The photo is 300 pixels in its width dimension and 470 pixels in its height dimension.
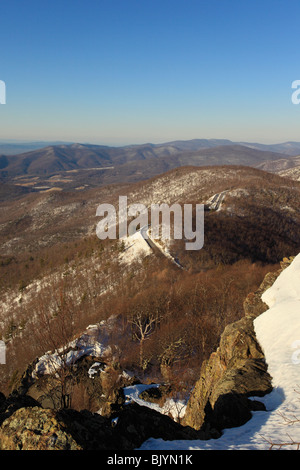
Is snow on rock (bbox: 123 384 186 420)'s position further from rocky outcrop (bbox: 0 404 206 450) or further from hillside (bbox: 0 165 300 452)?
rocky outcrop (bbox: 0 404 206 450)

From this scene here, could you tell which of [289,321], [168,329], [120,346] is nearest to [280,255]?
[168,329]

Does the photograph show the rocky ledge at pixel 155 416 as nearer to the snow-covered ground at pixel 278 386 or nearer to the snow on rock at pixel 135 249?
the snow-covered ground at pixel 278 386

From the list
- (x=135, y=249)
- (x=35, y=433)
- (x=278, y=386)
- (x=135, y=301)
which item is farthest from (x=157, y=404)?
(x=135, y=249)

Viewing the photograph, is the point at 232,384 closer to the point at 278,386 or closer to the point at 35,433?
the point at 278,386

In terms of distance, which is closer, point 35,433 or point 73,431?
point 35,433

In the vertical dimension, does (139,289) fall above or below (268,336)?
below

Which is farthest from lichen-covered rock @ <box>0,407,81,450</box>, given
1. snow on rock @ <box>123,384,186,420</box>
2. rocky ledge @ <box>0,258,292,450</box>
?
snow on rock @ <box>123,384,186,420</box>

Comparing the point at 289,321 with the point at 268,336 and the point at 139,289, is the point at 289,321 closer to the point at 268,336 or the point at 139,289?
the point at 268,336
